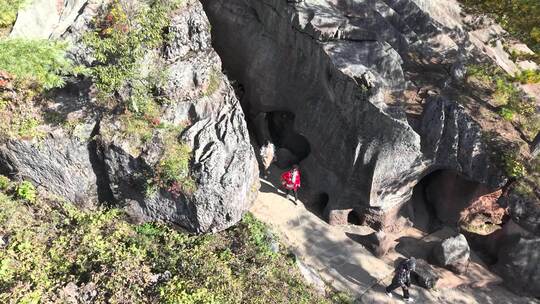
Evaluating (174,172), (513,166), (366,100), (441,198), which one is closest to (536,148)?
(513,166)

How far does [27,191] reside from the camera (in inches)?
533

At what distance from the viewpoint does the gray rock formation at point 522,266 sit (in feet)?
48.9

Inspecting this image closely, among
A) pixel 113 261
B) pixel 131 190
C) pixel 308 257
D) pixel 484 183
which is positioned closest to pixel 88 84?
pixel 131 190

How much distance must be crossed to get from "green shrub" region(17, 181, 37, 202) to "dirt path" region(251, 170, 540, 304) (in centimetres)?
781

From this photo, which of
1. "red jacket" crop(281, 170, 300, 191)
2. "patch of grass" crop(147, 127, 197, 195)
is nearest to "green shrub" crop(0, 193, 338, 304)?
"patch of grass" crop(147, 127, 197, 195)

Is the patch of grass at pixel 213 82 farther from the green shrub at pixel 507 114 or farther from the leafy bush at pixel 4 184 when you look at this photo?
the green shrub at pixel 507 114

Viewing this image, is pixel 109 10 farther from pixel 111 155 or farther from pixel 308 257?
pixel 308 257

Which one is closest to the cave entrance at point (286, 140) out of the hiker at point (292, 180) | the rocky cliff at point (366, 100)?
the rocky cliff at point (366, 100)

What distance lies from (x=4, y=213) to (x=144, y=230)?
168 inches

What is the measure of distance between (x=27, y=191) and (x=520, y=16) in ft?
62.2

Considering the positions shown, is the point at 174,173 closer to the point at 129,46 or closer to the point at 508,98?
the point at 129,46

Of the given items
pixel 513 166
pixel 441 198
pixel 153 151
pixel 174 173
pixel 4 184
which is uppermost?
pixel 513 166

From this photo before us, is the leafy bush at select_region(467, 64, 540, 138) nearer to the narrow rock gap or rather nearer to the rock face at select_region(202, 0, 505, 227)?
the rock face at select_region(202, 0, 505, 227)

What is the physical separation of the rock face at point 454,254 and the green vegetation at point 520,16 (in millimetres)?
7688
